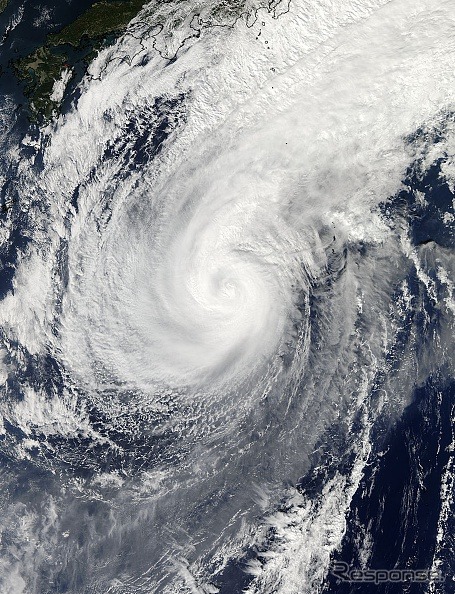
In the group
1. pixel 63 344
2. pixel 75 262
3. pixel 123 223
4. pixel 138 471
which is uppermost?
pixel 123 223

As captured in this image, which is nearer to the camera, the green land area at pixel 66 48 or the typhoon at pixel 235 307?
the typhoon at pixel 235 307

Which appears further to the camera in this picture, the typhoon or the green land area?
the green land area

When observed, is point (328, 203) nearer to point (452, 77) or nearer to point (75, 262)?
point (452, 77)

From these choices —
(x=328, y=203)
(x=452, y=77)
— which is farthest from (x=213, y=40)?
(x=452, y=77)

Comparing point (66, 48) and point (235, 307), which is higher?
point (66, 48)
